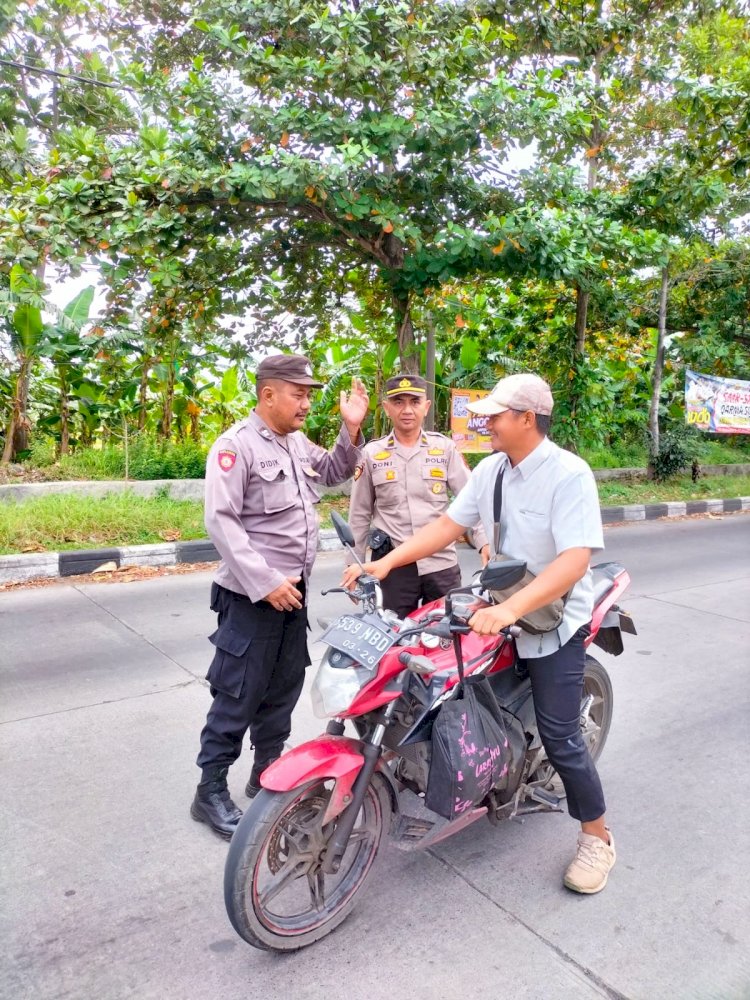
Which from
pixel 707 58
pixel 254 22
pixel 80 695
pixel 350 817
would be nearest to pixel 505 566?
pixel 350 817

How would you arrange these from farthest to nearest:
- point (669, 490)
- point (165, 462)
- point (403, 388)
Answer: point (669, 490) < point (165, 462) < point (403, 388)

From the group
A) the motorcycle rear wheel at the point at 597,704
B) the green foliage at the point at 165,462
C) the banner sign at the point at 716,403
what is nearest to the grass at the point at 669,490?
the banner sign at the point at 716,403

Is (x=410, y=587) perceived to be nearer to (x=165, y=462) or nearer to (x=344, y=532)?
(x=344, y=532)

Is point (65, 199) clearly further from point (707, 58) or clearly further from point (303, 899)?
point (707, 58)

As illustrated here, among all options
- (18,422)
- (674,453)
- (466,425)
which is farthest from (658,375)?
(18,422)

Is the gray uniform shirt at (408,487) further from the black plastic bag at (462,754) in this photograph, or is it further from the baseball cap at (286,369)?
the black plastic bag at (462,754)

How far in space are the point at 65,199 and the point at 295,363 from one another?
5368 millimetres

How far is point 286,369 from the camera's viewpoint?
2654 millimetres

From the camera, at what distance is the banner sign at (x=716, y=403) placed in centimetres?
1354

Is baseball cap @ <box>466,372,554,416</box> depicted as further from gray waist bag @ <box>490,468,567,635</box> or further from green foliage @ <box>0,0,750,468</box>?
green foliage @ <box>0,0,750,468</box>

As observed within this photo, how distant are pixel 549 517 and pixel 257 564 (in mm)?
954

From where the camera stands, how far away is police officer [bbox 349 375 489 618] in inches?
145

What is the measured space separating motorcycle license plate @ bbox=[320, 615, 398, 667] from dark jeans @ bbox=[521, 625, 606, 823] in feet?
1.97

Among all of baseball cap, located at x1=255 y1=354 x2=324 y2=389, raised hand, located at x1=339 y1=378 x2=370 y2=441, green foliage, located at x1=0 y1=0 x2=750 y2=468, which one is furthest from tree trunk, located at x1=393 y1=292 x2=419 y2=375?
baseball cap, located at x1=255 y1=354 x2=324 y2=389
